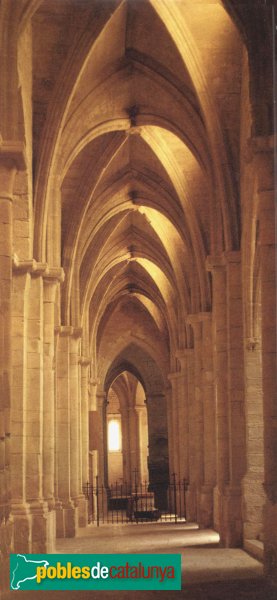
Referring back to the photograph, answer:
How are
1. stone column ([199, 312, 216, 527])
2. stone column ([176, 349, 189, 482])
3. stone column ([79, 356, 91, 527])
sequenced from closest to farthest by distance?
stone column ([199, 312, 216, 527]) → stone column ([79, 356, 91, 527]) → stone column ([176, 349, 189, 482])

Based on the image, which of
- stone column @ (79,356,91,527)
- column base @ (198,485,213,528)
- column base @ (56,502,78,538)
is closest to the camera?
column base @ (56,502,78,538)

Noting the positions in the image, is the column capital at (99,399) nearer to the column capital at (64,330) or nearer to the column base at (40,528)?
the column capital at (64,330)

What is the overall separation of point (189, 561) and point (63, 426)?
28.3ft

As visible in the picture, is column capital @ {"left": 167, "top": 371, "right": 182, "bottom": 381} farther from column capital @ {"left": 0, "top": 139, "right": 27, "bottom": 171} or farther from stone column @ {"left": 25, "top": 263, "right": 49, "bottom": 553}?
column capital @ {"left": 0, "top": 139, "right": 27, "bottom": 171}

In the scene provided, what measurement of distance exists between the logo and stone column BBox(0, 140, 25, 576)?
1.50 m

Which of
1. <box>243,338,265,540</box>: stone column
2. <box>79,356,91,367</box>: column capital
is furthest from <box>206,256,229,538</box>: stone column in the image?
<box>79,356,91,367</box>: column capital

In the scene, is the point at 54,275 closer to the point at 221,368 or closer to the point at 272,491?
the point at 221,368

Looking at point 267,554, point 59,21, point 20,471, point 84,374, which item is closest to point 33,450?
point 20,471

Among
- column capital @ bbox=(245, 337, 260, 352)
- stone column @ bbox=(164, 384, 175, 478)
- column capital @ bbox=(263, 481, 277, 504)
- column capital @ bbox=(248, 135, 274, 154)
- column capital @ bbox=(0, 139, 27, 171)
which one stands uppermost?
column capital @ bbox=(248, 135, 274, 154)

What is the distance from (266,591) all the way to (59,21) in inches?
370

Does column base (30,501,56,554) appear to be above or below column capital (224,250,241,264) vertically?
below

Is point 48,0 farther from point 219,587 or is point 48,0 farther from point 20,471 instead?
point 219,587

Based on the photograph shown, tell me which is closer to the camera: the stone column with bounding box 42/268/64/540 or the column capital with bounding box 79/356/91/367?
the stone column with bounding box 42/268/64/540

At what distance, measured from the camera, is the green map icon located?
898 cm
